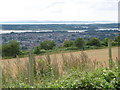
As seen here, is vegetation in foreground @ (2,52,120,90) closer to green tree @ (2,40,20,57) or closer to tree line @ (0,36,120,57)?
tree line @ (0,36,120,57)

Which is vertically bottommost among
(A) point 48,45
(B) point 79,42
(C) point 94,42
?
(C) point 94,42

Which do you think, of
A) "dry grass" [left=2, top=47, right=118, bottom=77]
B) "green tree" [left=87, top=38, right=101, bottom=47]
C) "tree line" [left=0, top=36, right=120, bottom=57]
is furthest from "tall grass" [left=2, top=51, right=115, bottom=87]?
"green tree" [left=87, top=38, right=101, bottom=47]

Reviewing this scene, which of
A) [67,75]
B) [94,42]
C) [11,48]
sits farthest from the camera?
[94,42]

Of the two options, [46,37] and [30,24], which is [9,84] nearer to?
[46,37]

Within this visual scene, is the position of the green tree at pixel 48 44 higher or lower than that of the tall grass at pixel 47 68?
higher

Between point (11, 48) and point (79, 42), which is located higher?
point (11, 48)

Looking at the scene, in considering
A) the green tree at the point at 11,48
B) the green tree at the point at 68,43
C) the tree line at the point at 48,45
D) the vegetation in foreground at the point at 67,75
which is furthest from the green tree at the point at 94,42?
the vegetation in foreground at the point at 67,75

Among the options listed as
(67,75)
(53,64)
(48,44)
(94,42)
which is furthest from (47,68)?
(94,42)

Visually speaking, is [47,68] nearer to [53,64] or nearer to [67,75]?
[53,64]

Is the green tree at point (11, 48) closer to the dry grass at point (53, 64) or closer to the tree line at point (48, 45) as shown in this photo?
the tree line at point (48, 45)

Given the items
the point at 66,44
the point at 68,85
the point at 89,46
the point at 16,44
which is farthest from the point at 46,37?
the point at 68,85
